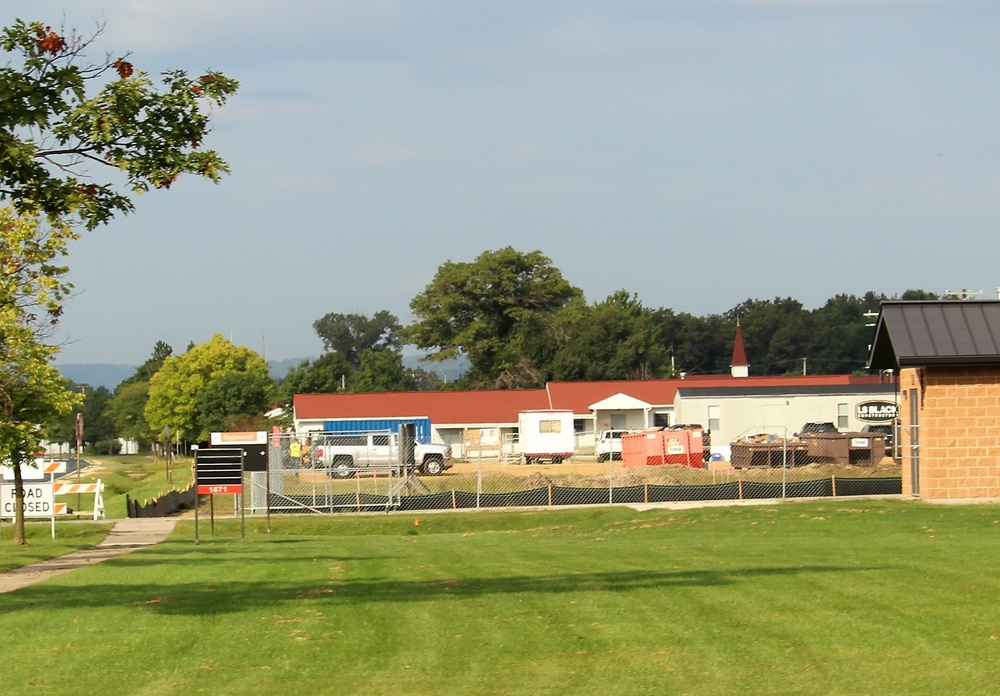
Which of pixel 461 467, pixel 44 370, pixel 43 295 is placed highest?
pixel 43 295

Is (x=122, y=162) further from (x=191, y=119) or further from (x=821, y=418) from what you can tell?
(x=821, y=418)

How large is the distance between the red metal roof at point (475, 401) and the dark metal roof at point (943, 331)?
1670 inches

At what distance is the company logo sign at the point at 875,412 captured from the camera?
51.2m

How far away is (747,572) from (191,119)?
24.9 ft

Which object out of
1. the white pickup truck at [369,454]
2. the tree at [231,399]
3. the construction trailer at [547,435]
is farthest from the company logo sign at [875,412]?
the tree at [231,399]

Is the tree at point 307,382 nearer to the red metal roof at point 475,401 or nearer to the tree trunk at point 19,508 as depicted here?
the red metal roof at point 475,401

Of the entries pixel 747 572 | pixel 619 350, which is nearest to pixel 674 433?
pixel 747 572

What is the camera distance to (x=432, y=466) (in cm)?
4525

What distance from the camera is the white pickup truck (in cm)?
4222

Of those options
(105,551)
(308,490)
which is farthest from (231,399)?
(105,551)

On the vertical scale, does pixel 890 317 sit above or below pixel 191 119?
below

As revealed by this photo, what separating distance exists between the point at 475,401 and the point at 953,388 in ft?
158

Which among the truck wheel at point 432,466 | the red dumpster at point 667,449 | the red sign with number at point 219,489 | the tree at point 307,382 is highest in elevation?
the tree at point 307,382

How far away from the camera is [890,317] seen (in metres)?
22.3
